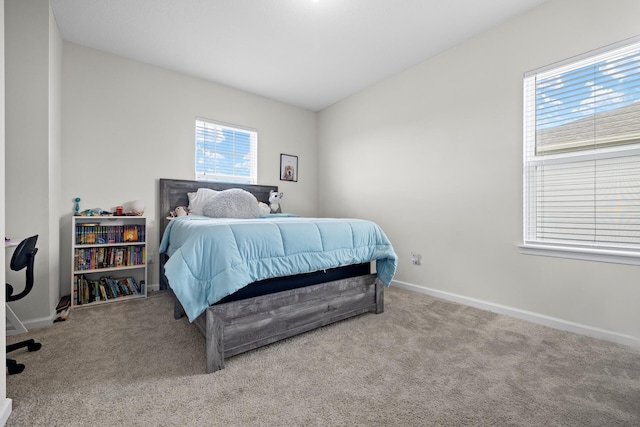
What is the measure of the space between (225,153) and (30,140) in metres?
1.91

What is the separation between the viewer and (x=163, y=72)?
3316 millimetres

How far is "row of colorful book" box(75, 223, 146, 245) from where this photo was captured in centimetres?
266

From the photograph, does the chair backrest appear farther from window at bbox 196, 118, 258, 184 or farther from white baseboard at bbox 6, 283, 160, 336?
window at bbox 196, 118, 258, 184

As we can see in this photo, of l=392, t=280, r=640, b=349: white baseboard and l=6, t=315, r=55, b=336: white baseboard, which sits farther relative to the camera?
l=6, t=315, r=55, b=336: white baseboard

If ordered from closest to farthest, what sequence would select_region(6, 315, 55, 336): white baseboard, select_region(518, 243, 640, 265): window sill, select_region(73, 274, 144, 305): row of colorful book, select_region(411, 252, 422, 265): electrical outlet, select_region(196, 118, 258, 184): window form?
select_region(518, 243, 640, 265): window sill, select_region(6, 315, 55, 336): white baseboard, select_region(73, 274, 144, 305): row of colorful book, select_region(411, 252, 422, 265): electrical outlet, select_region(196, 118, 258, 184): window

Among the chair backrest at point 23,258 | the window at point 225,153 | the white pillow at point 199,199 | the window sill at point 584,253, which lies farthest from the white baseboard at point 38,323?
the window sill at point 584,253

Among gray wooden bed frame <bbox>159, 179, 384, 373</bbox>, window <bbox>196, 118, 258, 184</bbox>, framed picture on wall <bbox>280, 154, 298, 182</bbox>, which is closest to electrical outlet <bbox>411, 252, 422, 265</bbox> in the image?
gray wooden bed frame <bbox>159, 179, 384, 373</bbox>

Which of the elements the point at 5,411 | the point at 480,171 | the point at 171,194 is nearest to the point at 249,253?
the point at 5,411

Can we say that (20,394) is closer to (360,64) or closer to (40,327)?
(40,327)

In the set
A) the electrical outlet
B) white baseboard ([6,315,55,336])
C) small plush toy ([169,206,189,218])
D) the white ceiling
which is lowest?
white baseboard ([6,315,55,336])

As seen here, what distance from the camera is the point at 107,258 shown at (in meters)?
2.79

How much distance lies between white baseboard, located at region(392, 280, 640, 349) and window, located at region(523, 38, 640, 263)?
55 centimetres

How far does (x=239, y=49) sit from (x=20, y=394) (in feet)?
10.2

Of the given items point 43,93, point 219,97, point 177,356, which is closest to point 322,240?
point 177,356
